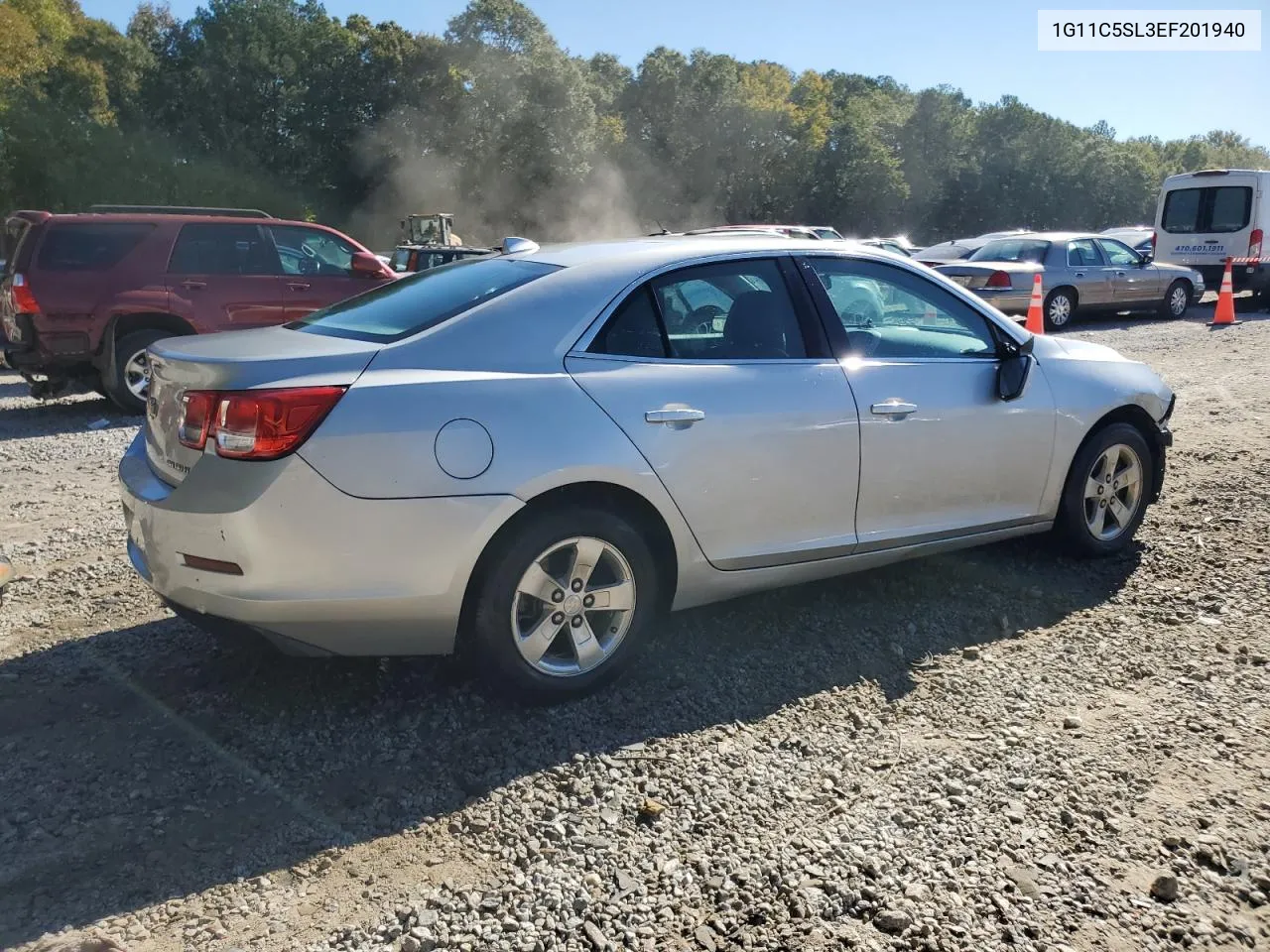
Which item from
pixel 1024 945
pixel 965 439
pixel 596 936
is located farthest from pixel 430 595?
pixel 965 439

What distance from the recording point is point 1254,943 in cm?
246

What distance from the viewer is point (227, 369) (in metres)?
3.17

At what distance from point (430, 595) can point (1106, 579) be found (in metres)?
3.15

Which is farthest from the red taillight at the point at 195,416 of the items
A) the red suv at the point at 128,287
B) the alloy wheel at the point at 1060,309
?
the alloy wheel at the point at 1060,309

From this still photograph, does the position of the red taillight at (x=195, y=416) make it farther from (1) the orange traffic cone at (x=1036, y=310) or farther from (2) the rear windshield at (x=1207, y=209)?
(2) the rear windshield at (x=1207, y=209)

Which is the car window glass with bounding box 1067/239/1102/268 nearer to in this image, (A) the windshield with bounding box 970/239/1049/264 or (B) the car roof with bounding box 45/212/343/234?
(A) the windshield with bounding box 970/239/1049/264

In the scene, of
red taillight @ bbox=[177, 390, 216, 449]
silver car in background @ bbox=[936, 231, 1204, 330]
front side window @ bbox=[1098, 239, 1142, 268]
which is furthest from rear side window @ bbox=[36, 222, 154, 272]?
front side window @ bbox=[1098, 239, 1142, 268]

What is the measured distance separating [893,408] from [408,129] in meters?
45.4

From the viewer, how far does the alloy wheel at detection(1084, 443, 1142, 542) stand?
15.9 feet

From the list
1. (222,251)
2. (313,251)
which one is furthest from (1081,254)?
(222,251)

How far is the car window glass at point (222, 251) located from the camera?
951cm

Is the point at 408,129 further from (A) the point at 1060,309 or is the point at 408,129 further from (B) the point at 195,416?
(B) the point at 195,416

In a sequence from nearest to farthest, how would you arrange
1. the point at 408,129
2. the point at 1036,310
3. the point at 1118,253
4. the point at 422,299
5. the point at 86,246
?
the point at 422,299, the point at 86,246, the point at 1036,310, the point at 1118,253, the point at 408,129

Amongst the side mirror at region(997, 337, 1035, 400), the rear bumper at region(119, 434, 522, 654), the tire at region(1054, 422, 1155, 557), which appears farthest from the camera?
the tire at region(1054, 422, 1155, 557)
